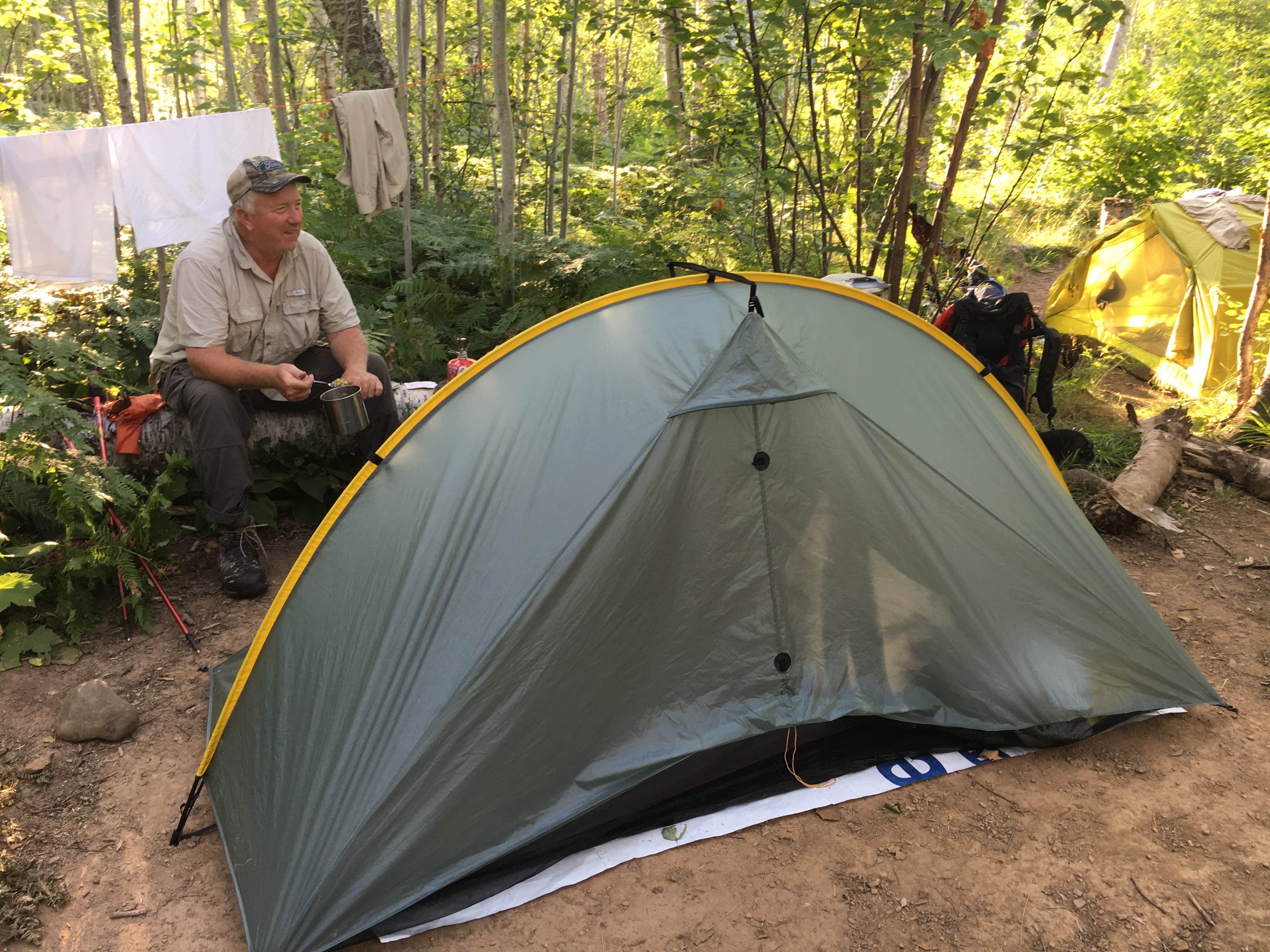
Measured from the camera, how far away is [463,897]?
2254 mm

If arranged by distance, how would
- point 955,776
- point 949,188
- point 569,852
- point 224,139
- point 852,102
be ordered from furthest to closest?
point 852,102 < point 949,188 < point 224,139 < point 955,776 < point 569,852

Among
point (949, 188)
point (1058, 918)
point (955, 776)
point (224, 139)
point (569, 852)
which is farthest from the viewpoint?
point (949, 188)

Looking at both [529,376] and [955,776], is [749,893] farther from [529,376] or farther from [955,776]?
[529,376]

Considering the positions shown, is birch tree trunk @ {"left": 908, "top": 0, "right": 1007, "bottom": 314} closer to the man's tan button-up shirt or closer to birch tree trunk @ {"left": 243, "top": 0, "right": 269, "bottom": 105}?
the man's tan button-up shirt

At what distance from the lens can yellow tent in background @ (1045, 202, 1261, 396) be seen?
20.2ft

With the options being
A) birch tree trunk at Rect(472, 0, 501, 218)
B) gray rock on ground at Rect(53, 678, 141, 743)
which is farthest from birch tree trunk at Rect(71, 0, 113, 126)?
gray rock on ground at Rect(53, 678, 141, 743)

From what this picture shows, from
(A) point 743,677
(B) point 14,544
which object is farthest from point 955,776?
(B) point 14,544

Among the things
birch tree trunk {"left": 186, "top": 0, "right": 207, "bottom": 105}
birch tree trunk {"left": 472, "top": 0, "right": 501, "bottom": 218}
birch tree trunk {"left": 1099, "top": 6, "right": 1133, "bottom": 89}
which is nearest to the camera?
Answer: birch tree trunk {"left": 472, "top": 0, "right": 501, "bottom": 218}

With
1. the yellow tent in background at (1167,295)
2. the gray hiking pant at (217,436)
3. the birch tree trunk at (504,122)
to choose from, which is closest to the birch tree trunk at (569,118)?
the birch tree trunk at (504,122)

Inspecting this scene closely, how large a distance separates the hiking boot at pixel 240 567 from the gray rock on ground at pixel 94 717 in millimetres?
→ 761

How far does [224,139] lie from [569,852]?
4.20 m

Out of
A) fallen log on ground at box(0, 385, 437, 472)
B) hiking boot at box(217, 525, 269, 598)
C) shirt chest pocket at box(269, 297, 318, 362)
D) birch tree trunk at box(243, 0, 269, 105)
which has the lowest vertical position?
hiking boot at box(217, 525, 269, 598)

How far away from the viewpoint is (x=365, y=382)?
3.81 metres

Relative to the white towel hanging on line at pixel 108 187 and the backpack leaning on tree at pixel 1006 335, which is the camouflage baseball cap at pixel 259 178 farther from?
the backpack leaning on tree at pixel 1006 335
